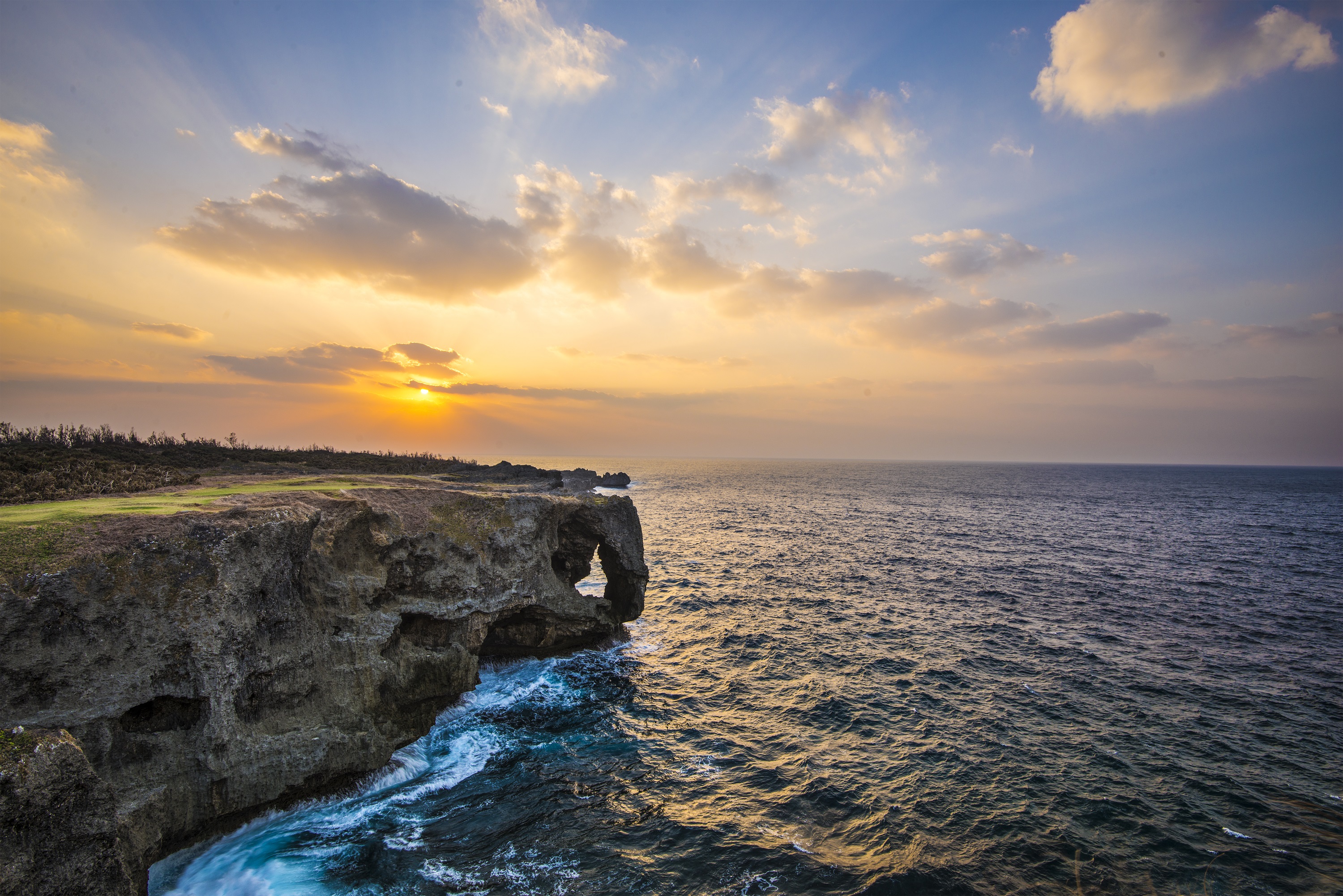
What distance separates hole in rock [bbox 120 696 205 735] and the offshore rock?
2903 mm

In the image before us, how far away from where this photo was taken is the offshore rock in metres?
7.41

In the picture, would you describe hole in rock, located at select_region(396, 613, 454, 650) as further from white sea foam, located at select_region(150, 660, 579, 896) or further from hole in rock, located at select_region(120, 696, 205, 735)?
hole in rock, located at select_region(120, 696, 205, 735)

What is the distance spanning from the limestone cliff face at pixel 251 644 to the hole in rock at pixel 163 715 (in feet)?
0.09

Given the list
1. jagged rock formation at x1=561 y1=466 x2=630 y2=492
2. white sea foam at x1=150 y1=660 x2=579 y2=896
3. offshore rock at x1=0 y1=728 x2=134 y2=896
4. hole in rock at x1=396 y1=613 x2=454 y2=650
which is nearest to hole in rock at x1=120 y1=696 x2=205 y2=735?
offshore rock at x1=0 y1=728 x2=134 y2=896

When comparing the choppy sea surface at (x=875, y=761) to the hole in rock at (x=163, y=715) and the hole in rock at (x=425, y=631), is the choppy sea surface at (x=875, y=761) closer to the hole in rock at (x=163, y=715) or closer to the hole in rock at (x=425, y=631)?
the hole in rock at (x=163, y=715)

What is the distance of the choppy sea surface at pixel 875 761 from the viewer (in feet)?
39.1

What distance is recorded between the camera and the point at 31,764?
25.2ft

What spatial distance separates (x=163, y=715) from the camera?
36.8ft

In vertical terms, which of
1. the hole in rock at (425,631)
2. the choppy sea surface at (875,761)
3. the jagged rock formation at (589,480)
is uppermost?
the jagged rock formation at (589,480)

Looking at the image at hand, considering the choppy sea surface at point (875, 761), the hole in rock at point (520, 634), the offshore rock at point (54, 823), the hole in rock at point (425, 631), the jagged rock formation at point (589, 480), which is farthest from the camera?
the jagged rock formation at point (589, 480)

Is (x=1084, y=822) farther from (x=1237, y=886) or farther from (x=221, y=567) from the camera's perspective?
(x=221, y=567)

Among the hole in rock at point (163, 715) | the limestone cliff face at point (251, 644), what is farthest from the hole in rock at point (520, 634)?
the hole in rock at point (163, 715)

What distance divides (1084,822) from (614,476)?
107 m

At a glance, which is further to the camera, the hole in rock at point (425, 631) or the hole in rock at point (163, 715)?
the hole in rock at point (425, 631)
